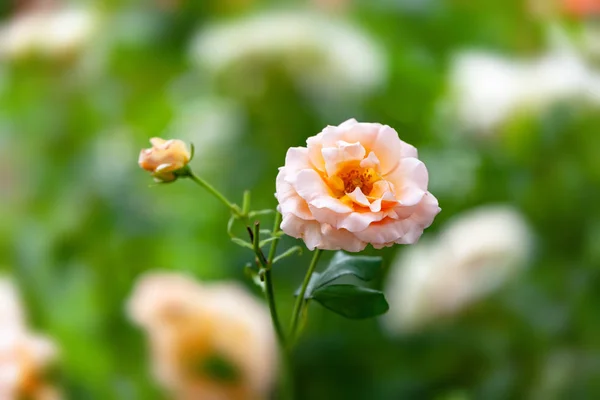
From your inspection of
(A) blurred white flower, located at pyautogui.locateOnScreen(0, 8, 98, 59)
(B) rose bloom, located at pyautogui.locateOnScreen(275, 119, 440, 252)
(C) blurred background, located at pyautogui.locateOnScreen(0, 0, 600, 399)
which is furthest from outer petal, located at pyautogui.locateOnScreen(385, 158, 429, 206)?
(A) blurred white flower, located at pyautogui.locateOnScreen(0, 8, 98, 59)

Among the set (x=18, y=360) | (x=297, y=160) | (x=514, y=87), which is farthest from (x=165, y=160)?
(x=514, y=87)

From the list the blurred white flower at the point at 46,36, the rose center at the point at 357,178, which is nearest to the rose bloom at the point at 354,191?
the rose center at the point at 357,178

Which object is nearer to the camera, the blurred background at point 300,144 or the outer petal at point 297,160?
the outer petal at point 297,160

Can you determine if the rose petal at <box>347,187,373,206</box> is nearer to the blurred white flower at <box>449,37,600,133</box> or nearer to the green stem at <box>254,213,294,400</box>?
the green stem at <box>254,213,294,400</box>

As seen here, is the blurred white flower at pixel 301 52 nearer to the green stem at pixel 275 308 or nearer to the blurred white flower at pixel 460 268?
the blurred white flower at pixel 460 268

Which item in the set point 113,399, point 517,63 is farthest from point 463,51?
point 113,399

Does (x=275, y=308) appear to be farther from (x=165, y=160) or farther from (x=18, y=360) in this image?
(x=18, y=360)

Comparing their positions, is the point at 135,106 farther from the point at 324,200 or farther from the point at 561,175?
the point at 324,200

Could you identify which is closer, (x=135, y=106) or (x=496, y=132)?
(x=496, y=132)
